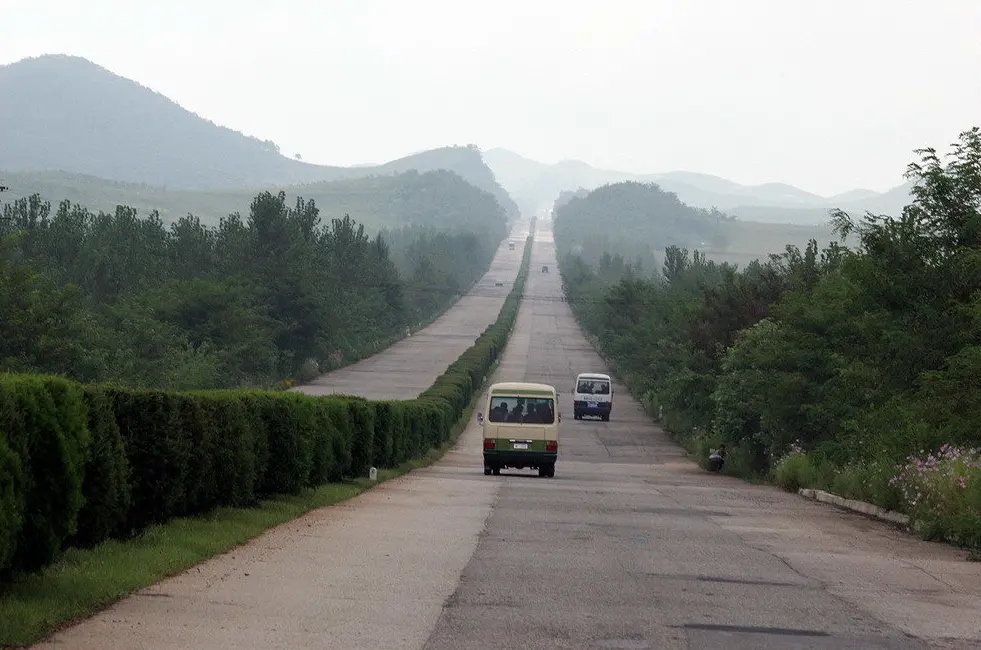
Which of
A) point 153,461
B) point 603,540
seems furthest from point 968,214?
point 153,461

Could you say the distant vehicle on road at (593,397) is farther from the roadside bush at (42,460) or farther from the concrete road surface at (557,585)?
the roadside bush at (42,460)

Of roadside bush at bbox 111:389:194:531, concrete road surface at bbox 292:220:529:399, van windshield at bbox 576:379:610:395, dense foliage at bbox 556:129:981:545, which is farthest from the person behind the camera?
concrete road surface at bbox 292:220:529:399

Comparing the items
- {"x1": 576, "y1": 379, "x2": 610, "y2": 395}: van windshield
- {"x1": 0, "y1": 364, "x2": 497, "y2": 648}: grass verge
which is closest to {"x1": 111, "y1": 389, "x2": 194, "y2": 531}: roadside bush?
{"x1": 0, "y1": 364, "x2": 497, "y2": 648}: grass verge

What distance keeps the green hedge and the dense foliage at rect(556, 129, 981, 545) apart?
9.27 metres

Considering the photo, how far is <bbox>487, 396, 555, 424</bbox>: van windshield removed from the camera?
1394 inches

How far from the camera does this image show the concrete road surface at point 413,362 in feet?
253

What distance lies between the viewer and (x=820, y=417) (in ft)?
117

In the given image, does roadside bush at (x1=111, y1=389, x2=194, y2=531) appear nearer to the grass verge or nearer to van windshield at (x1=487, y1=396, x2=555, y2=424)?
the grass verge

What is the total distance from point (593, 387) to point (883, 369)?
139 feet

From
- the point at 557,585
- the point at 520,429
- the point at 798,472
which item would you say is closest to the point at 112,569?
the point at 557,585

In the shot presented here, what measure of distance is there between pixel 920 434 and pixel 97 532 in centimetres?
1713

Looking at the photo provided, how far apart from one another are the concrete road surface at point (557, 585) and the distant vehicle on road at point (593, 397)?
47.2 m

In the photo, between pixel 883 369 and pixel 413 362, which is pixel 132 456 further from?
pixel 413 362

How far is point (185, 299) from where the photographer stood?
2810 inches
